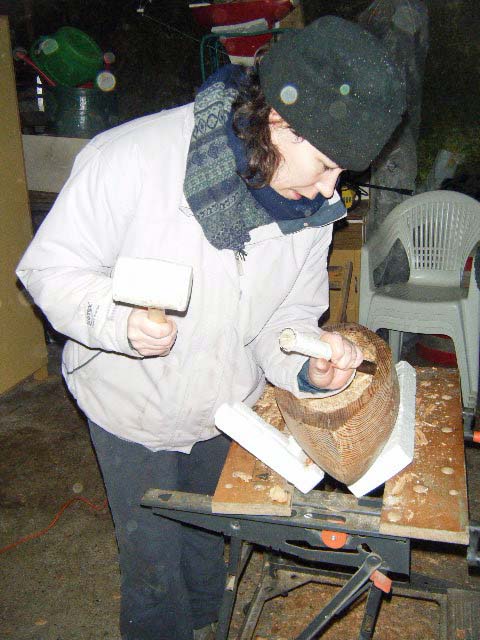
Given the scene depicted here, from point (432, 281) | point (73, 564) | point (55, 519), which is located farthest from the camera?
point (432, 281)

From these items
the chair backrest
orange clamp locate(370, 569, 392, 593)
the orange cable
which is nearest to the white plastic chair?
the chair backrest

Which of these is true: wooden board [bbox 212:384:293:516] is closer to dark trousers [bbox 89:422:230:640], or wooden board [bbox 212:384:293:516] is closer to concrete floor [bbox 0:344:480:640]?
dark trousers [bbox 89:422:230:640]

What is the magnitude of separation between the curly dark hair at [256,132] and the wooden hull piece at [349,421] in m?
0.57

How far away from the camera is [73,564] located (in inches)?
105

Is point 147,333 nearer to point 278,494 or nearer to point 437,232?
point 278,494

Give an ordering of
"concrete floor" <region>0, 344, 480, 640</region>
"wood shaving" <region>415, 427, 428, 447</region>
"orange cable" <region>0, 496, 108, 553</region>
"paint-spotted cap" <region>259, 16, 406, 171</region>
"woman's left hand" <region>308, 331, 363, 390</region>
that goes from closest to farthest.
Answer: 1. "paint-spotted cap" <region>259, 16, 406, 171</region>
2. "woman's left hand" <region>308, 331, 363, 390</region>
3. "wood shaving" <region>415, 427, 428, 447</region>
4. "concrete floor" <region>0, 344, 480, 640</region>
5. "orange cable" <region>0, 496, 108, 553</region>

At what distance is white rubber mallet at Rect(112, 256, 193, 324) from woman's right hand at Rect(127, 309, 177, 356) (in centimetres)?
5

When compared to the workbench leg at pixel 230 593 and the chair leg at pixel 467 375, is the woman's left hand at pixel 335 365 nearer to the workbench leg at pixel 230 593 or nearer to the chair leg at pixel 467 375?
the workbench leg at pixel 230 593

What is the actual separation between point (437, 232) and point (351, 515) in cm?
301

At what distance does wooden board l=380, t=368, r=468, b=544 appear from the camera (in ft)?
4.42

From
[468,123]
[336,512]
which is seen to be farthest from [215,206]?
[468,123]

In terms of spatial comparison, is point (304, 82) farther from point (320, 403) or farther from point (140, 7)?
point (140, 7)

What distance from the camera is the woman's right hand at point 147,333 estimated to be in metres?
1.25

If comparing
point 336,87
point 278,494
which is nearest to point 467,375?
point 278,494
